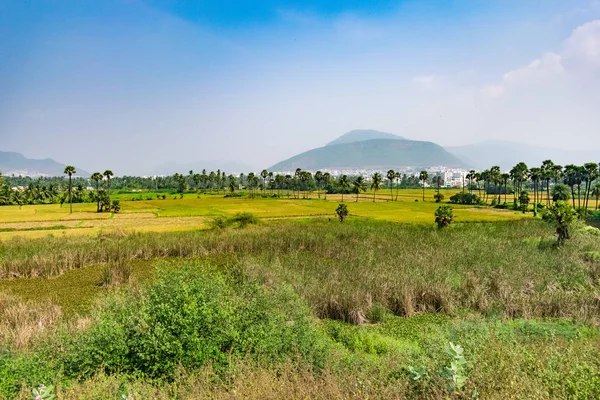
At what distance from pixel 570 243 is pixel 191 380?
27.4 metres

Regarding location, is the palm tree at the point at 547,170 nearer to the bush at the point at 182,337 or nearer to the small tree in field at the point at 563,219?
the small tree in field at the point at 563,219

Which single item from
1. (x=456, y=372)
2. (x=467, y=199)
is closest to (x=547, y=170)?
(x=467, y=199)

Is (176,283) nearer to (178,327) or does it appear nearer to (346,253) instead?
(178,327)

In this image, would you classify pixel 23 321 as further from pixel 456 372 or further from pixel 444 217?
pixel 444 217

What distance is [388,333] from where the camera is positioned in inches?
472

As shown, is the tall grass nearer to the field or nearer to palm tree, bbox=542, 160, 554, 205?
the field

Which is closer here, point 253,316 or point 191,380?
point 191,380

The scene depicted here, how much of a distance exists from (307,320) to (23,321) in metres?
9.45

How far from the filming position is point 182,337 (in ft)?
22.7

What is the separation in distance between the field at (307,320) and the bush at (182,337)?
0.04m

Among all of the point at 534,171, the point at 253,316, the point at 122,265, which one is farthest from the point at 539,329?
the point at 534,171

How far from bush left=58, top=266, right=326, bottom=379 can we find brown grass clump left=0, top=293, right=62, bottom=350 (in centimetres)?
256

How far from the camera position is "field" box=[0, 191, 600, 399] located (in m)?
5.41

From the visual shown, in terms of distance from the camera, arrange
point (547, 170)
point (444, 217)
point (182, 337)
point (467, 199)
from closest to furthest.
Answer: point (182, 337) → point (444, 217) → point (547, 170) → point (467, 199)
